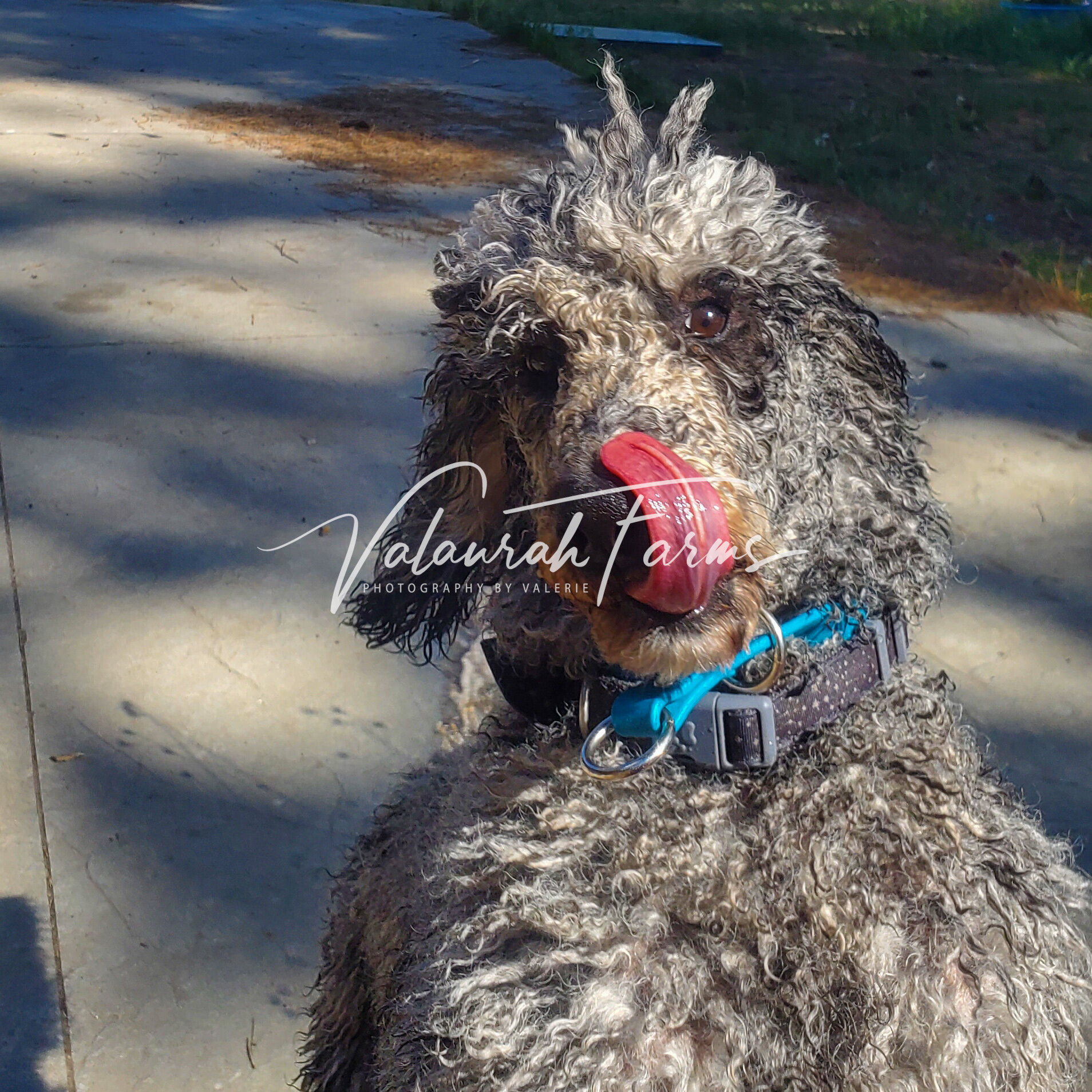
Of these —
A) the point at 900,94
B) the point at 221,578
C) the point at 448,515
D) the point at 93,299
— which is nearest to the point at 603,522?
the point at 448,515

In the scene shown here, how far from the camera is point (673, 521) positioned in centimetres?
142

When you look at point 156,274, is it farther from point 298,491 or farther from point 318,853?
point 318,853

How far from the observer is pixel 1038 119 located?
822cm

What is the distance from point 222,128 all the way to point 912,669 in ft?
19.8

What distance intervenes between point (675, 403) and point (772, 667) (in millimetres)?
361

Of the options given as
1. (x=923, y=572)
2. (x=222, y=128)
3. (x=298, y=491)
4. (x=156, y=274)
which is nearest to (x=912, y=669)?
(x=923, y=572)

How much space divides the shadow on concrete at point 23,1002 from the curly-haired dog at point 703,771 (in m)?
0.83

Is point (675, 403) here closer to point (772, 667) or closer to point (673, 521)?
point (673, 521)

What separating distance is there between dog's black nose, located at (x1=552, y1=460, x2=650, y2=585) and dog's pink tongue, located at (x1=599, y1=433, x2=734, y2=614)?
1 centimetres

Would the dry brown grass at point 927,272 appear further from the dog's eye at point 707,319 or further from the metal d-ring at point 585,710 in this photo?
the metal d-ring at point 585,710

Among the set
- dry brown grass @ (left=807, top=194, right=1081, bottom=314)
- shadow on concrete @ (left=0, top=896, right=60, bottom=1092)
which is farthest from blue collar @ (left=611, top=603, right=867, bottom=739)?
dry brown grass @ (left=807, top=194, right=1081, bottom=314)

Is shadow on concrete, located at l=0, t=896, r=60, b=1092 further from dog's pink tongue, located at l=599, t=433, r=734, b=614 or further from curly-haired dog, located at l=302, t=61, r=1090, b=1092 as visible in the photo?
dog's pink tongue, located at l=599, t=433, r=734, b=614

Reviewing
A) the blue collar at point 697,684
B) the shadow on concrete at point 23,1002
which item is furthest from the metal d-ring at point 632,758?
the shadow on concrete at point 23,1002

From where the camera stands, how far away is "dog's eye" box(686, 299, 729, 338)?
1.68m
